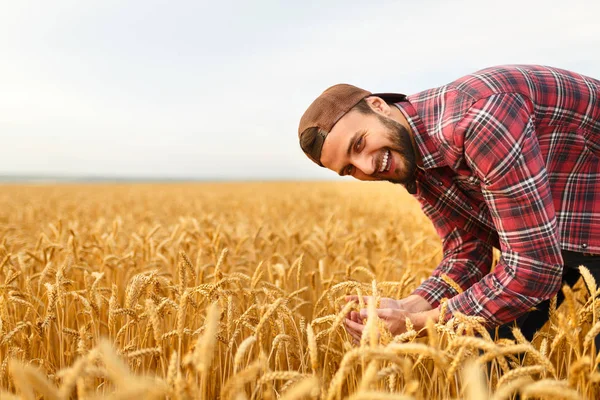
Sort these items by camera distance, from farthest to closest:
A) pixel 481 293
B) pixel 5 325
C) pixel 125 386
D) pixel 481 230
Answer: pixel 481 230, pixel 5 325, pixel 481 293, pixel 125 386

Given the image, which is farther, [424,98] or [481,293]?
[424,98]

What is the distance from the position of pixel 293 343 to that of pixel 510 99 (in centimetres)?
139

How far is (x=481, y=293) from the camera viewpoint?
1948 millimetres

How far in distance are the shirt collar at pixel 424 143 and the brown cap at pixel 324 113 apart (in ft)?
0.78

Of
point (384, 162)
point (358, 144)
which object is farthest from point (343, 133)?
point (384, 162)

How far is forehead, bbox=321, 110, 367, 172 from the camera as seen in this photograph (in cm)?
209

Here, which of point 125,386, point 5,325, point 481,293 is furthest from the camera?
point 5,325

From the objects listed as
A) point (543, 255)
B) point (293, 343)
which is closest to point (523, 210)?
point (543, 255)

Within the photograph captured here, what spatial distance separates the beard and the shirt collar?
0.05 meters

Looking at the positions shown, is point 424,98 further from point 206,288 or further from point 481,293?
point 206,288

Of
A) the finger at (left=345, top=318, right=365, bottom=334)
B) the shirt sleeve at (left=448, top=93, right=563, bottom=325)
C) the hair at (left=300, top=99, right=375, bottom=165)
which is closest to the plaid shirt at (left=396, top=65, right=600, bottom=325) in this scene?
the shirt sleeve at (left=448, top=93, right=563, bottom=325)

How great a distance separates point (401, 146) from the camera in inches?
83.2

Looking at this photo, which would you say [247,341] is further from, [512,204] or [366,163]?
[512,204]

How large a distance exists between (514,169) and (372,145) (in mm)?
607
